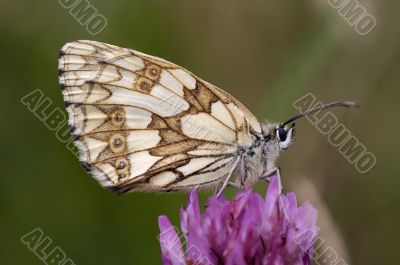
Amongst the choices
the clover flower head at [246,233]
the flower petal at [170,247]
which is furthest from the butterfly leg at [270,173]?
the flower petal at [170,247]

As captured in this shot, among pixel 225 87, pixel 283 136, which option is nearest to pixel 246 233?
pixel 283 136

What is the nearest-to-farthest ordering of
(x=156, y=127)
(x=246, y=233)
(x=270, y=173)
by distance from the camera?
1. (x=246, y=233)
2. (x=270, y=173)
3. (x=156, y=127)

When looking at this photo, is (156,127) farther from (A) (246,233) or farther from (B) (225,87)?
(B) (225,87)

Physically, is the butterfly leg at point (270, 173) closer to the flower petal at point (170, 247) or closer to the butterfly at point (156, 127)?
the butterfly at point (156, 127)

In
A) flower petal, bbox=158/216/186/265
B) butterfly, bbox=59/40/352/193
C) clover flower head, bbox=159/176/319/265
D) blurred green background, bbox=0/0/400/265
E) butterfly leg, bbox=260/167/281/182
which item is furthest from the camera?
blurred green background, bbox=0/0/400/265

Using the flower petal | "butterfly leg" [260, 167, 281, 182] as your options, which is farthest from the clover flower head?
"butterfly leg" [260, 167, 281, 182]

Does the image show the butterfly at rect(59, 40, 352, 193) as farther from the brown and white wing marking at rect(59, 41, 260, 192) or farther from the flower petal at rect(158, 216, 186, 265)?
the flower petal at rect(158, 216, 186, 265)
